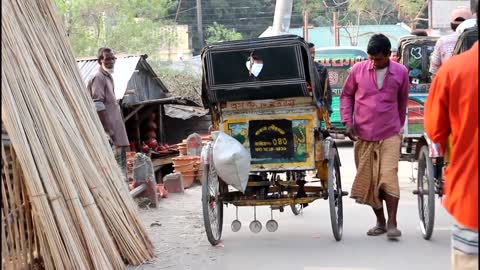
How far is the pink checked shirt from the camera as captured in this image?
664cm

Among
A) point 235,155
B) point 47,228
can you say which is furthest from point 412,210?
point 47,228

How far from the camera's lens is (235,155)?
6.32 metres

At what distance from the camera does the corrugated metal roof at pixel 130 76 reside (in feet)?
42.4

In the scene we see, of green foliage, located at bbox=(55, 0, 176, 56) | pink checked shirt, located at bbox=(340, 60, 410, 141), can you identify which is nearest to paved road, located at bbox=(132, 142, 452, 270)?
pink checked shirt, located at bbox=(340, 60, 410, 141)

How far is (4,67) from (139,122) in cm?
980

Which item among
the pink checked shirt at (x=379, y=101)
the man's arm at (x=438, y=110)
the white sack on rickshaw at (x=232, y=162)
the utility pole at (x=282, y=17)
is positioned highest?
the utility pole at (x=282, y=17)

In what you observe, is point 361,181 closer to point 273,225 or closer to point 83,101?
point 273,225

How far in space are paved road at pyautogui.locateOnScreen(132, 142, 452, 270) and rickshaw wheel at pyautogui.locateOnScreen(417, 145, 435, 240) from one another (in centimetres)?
13

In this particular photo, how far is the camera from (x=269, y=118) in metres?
6.57

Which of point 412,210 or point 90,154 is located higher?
point 90,154

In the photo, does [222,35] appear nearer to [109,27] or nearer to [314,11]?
[314,11]

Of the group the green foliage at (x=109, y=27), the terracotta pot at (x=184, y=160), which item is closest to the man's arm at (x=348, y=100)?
the terracotta pot at (x=184, y=160)

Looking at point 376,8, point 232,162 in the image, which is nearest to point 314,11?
point 376,8

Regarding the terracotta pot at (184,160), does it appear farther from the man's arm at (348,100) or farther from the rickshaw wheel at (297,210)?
the man's arm at (348,100)
